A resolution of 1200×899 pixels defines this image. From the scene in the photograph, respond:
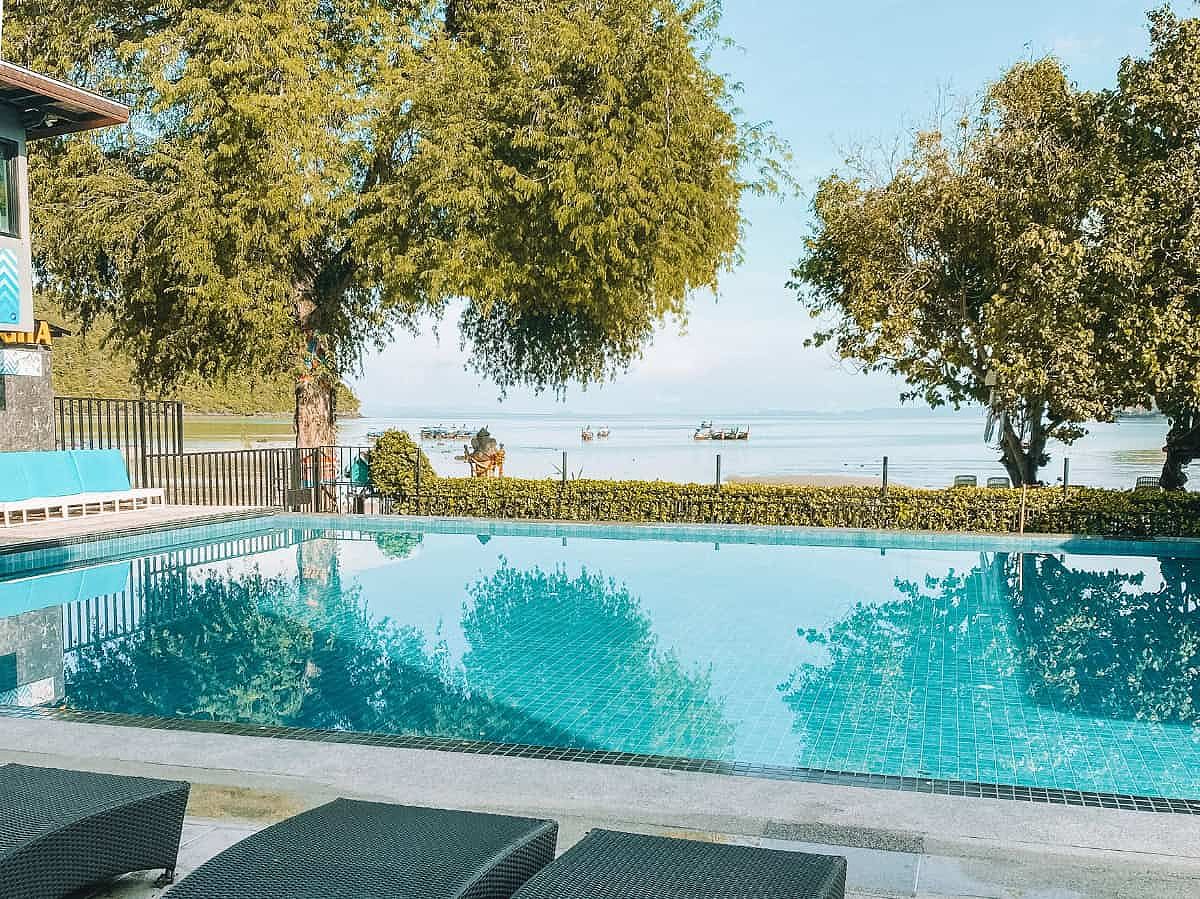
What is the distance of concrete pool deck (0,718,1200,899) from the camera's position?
Result: 334 centimetres

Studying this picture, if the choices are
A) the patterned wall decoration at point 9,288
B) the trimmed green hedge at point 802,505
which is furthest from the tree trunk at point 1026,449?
the patterned wall decoration at point 9,288

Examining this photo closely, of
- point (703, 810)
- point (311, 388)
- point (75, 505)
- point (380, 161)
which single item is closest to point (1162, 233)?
point (380, 161)

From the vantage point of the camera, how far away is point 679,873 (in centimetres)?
267

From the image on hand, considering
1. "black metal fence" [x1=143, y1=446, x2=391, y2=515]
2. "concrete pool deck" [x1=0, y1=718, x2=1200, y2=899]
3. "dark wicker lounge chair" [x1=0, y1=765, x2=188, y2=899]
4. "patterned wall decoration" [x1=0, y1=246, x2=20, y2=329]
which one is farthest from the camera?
"black metal fence" [x1=143, y1=446, x2=391, y2=515]

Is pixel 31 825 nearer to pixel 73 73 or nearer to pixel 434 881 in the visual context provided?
pixel 434 881

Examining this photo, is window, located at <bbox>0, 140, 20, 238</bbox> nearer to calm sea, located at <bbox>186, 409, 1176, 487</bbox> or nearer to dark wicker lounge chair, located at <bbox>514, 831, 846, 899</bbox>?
calm sea, located at <bbox>186, 409, 1176, 487</bbox>

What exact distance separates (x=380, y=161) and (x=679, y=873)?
15.9 meters

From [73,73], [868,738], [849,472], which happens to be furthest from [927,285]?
[849,472]

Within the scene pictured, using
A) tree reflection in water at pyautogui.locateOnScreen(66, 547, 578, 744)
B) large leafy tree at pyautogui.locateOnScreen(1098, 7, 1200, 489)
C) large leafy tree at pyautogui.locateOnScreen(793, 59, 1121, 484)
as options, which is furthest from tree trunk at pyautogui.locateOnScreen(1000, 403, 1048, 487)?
tree reflection in water at pyautogui.locateOnScreen(66, 547, 578, 744)

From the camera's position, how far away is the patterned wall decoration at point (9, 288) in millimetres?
12953

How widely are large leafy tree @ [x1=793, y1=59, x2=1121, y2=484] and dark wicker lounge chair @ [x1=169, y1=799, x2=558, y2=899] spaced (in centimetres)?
1323

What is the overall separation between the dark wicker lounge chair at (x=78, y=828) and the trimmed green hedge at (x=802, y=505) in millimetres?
11920

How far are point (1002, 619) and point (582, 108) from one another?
372 inches

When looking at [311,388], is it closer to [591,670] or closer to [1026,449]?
[591,670]
